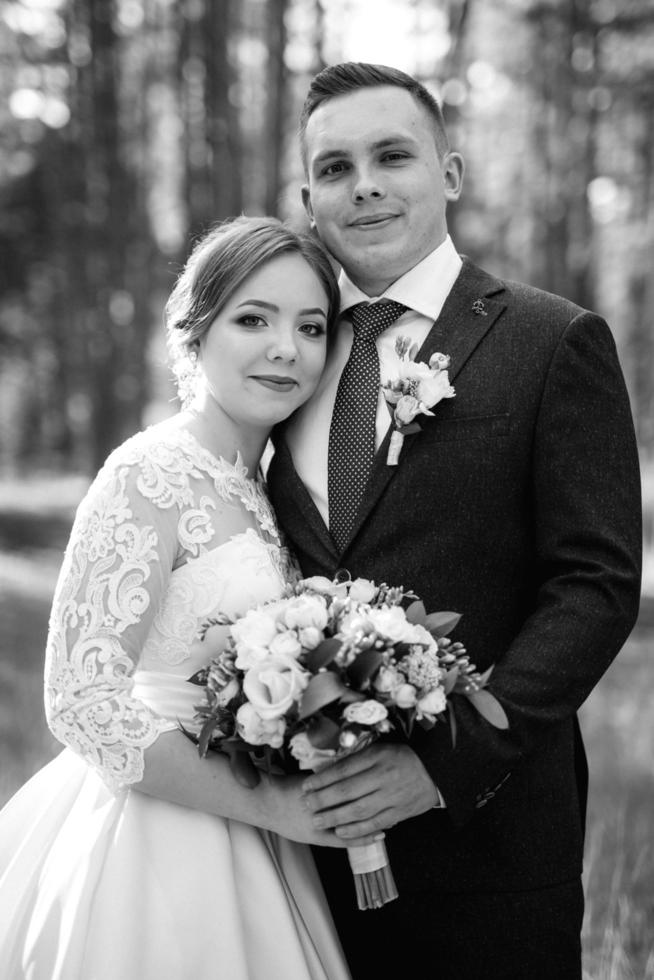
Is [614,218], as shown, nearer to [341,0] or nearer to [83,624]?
[341,0]

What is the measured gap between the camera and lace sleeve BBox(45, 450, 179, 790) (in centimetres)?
259

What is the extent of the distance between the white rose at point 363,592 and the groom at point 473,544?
33 cm

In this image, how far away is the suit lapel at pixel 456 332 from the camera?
2.83 metres

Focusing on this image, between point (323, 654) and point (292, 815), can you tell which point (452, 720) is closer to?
point (323, 654)

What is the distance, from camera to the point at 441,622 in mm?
2418

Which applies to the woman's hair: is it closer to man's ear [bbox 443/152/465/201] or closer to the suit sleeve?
man's ear [bbox 443/152/465/201]

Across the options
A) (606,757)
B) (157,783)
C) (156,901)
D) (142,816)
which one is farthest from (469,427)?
(606,757)

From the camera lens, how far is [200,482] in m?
2.93

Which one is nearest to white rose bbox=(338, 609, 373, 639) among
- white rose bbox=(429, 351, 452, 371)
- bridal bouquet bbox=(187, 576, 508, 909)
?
bridal bouquet bbox=(187, 576, 508, 909)

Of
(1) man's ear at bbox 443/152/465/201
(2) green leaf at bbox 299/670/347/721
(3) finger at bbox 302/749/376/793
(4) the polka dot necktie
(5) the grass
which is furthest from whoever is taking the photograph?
(5) the grass

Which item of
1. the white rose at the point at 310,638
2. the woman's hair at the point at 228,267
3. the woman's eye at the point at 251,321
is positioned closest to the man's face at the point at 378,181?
the woman's hair at the point at 228,267

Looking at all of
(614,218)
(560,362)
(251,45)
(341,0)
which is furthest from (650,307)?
(560,362)

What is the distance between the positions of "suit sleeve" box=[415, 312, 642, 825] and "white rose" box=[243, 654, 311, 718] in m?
0.45

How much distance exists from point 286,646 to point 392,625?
0.79 feet
